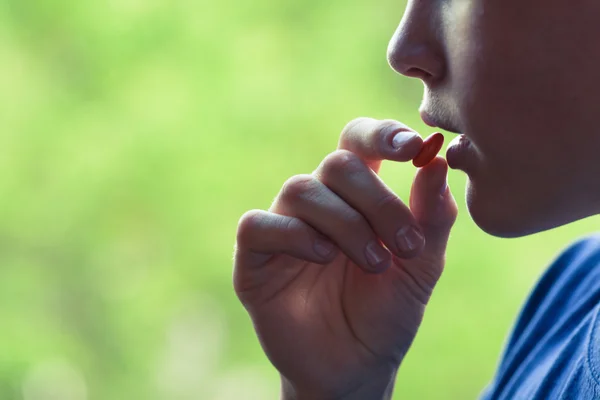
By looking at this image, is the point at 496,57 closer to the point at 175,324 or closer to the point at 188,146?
the point at 188,146

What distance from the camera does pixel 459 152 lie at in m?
0.58

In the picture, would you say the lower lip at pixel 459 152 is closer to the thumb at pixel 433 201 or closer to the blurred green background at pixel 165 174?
the thumb at pixel 433 201

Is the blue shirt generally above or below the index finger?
below

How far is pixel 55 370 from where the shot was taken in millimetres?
1269

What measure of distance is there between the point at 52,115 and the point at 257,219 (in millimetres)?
709

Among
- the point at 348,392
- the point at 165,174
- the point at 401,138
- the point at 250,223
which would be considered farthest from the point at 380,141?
the point at 165,174

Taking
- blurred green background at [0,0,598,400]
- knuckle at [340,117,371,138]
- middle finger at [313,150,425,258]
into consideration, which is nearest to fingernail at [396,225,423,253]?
middle finger at [313,150,425,258]

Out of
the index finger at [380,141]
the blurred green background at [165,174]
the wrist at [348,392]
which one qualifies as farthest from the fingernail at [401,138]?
the blurred green background at [165,174]

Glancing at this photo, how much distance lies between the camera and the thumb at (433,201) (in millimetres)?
657

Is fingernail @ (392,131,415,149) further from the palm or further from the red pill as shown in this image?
the palm

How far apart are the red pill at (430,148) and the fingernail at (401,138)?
0.01 meters

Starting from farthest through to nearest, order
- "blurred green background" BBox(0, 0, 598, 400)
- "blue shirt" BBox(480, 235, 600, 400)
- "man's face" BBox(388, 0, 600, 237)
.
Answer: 1. "blurred green background" BBox(0, 0, 598, 400)
2. "blue shirt" BBox(480, 235, 600, 400)
3. "man's face" BBox(388, 0, 600, 237)

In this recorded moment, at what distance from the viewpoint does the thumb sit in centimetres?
66

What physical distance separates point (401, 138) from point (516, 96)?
5.6 inches
